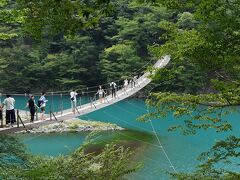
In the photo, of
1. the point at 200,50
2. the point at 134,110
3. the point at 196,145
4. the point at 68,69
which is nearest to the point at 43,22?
the point at 200,50

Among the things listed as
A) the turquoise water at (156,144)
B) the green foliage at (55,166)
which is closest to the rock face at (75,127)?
the turquoise water at (156,144)

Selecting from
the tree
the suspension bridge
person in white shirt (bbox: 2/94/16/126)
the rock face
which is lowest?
the rock face

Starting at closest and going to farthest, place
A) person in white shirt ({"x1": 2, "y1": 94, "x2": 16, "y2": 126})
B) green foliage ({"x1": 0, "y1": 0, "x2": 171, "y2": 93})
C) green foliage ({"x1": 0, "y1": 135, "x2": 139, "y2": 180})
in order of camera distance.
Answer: green foliage ({"x1": 0, "y1": 135, "x2": 139, "y2": 180}), person in white shirt ({"x1": 2, "y1": 94, "x2": 16, "y2": 126}), green foliage ({"x1": 0, "y1": 0, "x2": 171, "y2": 93})

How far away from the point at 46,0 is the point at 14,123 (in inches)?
222

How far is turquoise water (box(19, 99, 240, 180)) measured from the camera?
10.1 m

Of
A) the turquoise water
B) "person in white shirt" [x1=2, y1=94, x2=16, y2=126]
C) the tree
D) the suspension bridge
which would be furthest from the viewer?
the turquoise water

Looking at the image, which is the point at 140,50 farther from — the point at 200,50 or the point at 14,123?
the point at 200,50

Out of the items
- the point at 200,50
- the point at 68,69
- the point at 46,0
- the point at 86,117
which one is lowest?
the point at 86,117

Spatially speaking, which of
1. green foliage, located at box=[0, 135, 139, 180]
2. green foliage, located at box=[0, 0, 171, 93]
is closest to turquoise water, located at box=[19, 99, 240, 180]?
green foliage, located at box=[0, 135, 139, 180]

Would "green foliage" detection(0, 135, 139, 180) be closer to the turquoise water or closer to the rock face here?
the turquoise water

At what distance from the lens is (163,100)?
538cm

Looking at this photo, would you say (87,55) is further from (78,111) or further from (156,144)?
(78,111)

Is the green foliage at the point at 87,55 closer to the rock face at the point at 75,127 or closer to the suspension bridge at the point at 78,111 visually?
the rock face at the point at 75,127

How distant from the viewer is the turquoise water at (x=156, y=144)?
10135 millimetres
